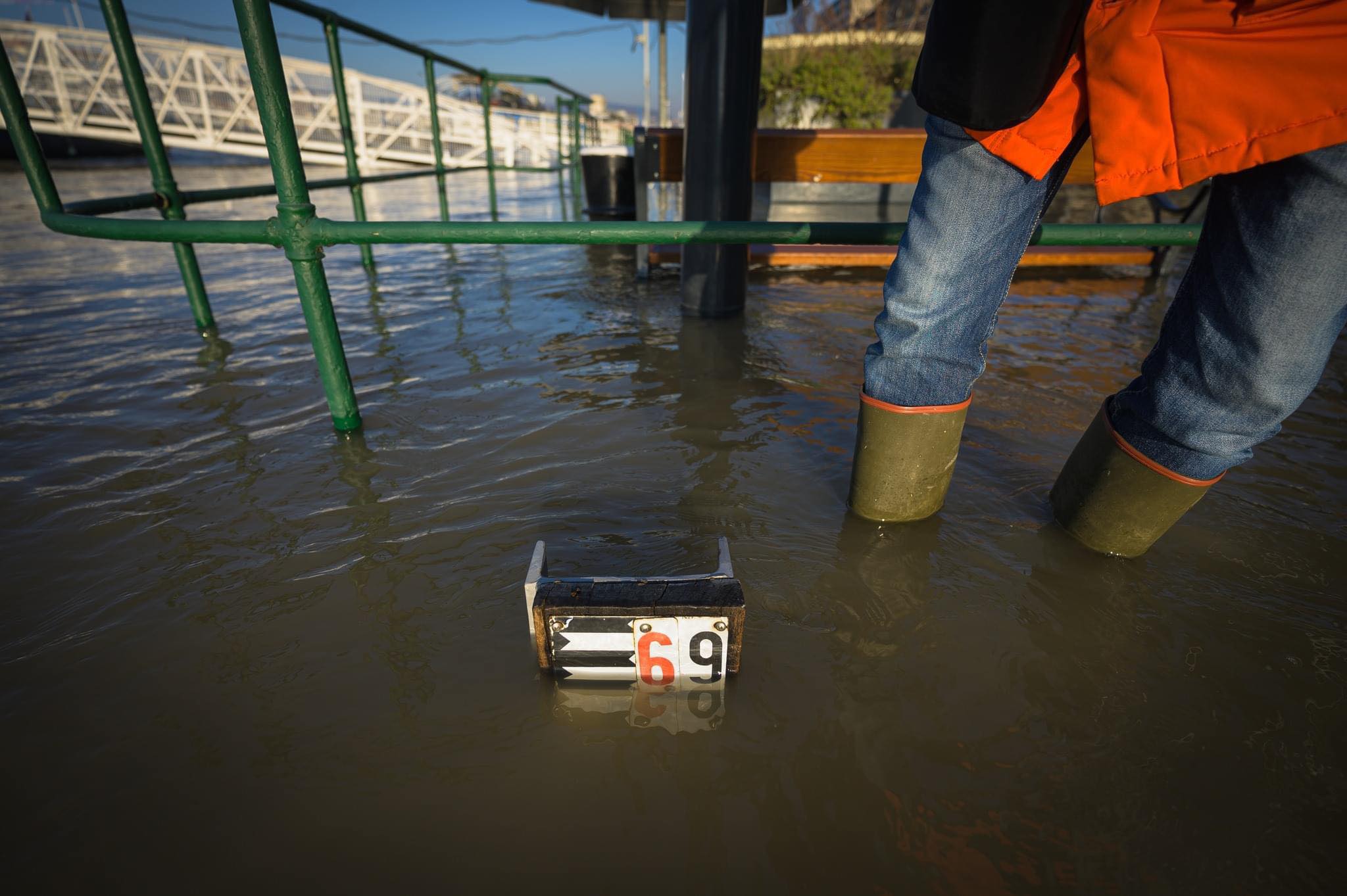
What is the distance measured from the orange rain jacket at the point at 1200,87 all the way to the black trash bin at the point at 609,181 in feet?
17.5

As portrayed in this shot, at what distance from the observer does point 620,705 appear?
40.0 inches

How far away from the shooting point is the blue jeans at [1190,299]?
0.96 m

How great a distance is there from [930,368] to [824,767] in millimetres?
787

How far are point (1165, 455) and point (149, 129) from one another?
11.7 feet

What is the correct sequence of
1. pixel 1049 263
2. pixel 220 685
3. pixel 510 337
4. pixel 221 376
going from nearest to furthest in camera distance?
pixel 220 685 → pixel 221 376 → pixel 510 337 → pixel 1049 263

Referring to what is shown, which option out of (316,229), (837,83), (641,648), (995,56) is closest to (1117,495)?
(995,56)

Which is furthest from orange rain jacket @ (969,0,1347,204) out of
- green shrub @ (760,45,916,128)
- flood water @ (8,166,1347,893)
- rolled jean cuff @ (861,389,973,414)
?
green shrub @ (760,45,916,128)

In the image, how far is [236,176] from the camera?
16422 mm

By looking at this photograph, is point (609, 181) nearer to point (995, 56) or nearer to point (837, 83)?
point (837, 83)

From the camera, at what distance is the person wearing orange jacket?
2.75 feet

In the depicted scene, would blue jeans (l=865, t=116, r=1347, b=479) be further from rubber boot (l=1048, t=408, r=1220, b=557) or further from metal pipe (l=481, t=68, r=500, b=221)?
metal pipe (l=481, t=68, r=500, b=221)

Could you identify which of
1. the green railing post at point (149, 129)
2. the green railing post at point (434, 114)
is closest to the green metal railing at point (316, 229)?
the green railing post at point (149, 129)

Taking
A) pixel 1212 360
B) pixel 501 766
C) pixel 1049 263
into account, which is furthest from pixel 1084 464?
pixel 1049 263

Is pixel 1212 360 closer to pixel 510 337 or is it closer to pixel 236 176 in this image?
pixel 510 337
